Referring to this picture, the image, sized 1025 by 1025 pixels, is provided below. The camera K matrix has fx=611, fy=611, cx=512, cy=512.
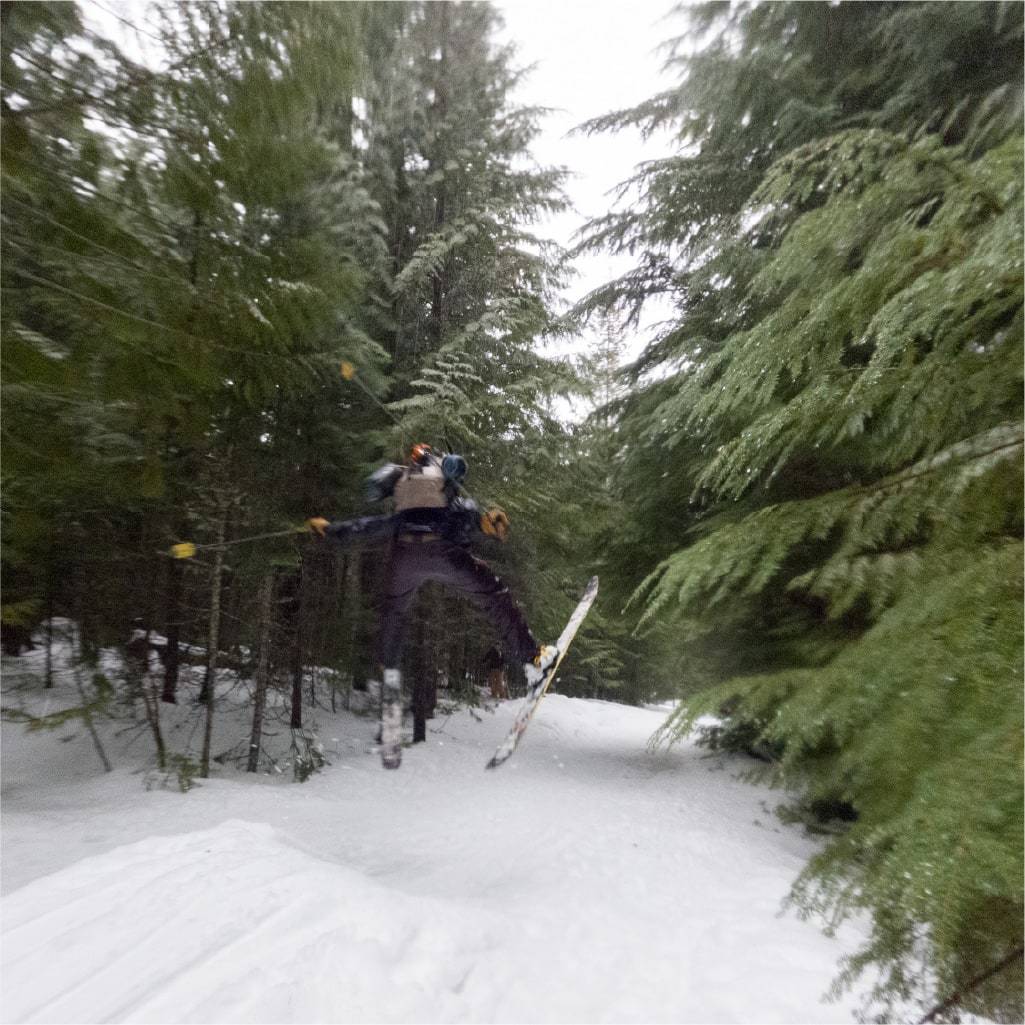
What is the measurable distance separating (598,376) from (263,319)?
16.6 feet

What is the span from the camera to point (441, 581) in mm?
5098

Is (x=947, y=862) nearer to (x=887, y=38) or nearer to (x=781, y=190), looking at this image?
(x=781, y=190)

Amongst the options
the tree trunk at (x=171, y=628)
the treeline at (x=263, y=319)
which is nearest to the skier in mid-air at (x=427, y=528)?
the treeline at (x=263, y=319)

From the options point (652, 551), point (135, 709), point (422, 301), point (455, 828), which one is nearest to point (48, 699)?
point (135, 709)

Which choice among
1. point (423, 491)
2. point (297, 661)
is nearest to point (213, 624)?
point (297, 661)

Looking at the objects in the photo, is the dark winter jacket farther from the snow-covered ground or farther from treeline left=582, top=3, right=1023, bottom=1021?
the snow-covered ground

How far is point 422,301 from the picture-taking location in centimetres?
835

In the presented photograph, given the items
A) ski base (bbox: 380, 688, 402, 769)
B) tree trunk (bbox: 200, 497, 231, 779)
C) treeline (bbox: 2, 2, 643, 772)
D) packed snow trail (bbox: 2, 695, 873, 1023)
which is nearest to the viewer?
packed snow trail (bbox: 2, 695, 873, 1023)

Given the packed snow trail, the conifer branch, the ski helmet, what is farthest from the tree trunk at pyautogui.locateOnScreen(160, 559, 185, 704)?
the conifer branch

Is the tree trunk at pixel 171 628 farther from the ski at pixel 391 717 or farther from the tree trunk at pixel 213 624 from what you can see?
the ski at pixel 391 717

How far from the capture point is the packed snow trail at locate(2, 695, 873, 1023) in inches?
110

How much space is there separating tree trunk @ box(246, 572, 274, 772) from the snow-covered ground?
596 mm

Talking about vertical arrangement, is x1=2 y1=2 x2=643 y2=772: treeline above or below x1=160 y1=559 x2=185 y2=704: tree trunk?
above

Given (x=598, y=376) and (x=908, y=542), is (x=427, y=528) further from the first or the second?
(x=598, y=376)
